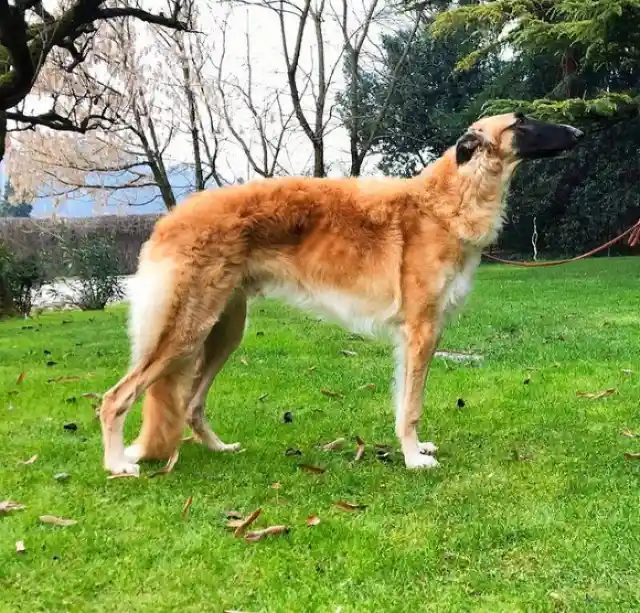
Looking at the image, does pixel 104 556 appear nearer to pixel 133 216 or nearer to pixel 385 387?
pixel 385 387

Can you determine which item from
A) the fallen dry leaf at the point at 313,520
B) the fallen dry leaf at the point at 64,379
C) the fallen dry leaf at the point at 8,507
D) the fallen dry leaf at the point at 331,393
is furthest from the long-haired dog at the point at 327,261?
the fallen dry leaf at the point at 64,379

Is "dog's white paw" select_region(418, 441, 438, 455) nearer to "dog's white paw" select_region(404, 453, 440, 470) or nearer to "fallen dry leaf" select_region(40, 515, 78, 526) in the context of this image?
"dog's white paw" select_region(404, 453, 440, 470)

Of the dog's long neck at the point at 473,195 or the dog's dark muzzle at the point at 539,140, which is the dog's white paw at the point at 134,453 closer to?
the dog's long neck at the point at 473,195

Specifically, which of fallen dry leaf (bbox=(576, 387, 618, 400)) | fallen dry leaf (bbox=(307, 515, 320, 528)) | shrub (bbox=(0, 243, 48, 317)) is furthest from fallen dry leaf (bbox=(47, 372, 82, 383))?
shrub (bbox=(0, 243, 48, 317))

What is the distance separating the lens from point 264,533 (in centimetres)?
299

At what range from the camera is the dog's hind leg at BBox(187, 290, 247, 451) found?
4.39 meters

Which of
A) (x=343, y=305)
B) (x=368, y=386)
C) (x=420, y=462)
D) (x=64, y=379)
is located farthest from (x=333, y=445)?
(x=64, y=379)

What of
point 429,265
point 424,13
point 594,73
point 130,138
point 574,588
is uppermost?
point 424,13

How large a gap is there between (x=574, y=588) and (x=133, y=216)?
841 inches

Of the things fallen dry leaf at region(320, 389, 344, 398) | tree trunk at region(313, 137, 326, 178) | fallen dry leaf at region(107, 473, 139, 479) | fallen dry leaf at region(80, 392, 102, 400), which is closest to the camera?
fallen dry leaf at region(107, 473, 139, 479)

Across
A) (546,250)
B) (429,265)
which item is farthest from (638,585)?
(546,250)

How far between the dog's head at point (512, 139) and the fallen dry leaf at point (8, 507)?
299cm

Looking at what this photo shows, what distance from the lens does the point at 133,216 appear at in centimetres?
2242

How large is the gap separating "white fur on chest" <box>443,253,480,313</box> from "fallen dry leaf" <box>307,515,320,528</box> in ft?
5.16
